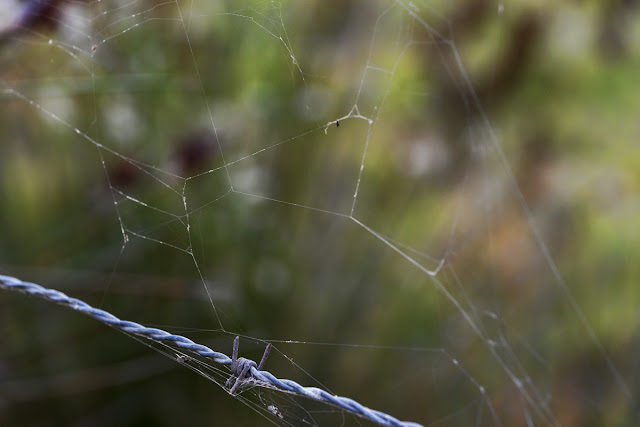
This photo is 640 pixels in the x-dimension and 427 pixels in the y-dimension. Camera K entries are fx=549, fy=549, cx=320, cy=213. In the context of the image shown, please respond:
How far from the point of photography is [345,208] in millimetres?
1246

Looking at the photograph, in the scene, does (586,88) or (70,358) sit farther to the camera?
(586,88)

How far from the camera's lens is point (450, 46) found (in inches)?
47.3

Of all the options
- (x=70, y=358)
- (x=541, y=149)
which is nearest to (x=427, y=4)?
(x=541, y=149)

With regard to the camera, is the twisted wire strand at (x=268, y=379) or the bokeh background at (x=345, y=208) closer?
the twisted wire strand at (x=268, y=379)

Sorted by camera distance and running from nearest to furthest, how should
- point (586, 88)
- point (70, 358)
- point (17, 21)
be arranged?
point (17, 21) → point (70, 358) → point (586, 88)

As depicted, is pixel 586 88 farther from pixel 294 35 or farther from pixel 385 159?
pixel 294 35

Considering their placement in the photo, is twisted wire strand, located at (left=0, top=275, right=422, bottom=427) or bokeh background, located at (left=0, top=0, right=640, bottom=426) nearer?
twisted wire strand, located at (left=0, top=275, right=422, bottom=427)

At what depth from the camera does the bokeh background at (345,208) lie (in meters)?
1.12

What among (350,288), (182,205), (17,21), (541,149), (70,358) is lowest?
(70,358)

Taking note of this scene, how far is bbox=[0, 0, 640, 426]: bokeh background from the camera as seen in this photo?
3.66 ft

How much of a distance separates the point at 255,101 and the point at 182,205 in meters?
0.30

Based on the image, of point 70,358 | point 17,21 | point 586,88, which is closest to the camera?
point 17,21

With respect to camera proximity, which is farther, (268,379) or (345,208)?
(345,208)

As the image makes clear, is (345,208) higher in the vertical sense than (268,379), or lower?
lower
